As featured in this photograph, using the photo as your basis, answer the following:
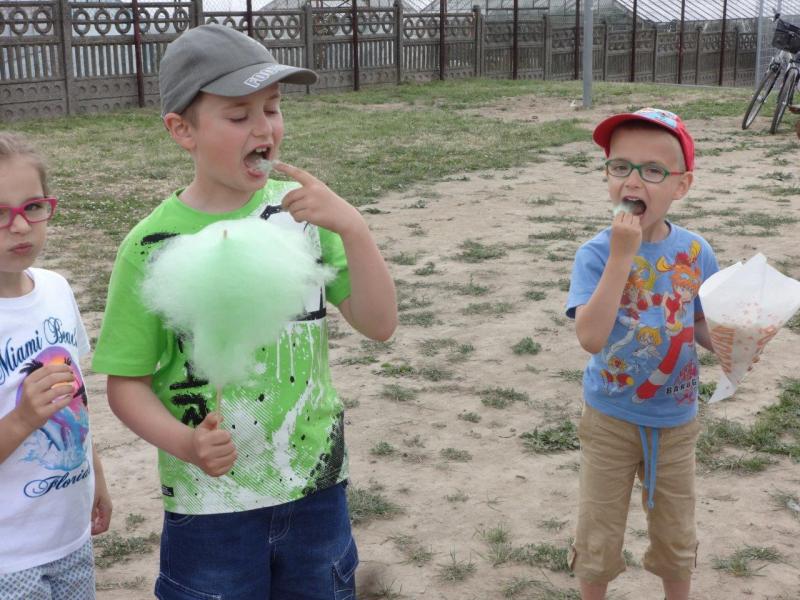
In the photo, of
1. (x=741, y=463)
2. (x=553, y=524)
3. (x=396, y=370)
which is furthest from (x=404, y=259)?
(x=553, y=524)

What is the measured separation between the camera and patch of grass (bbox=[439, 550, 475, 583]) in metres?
2.98

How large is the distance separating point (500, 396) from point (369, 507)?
114 centimetres

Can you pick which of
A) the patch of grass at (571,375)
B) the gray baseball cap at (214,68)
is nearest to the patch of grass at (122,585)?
the gray baseball cap at (214,68)

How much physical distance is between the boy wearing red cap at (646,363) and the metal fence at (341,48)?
13188 millimetres

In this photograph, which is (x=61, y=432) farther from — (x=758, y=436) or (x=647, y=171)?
(x=758, y=436)

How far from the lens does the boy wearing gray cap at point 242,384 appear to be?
183 centimetres

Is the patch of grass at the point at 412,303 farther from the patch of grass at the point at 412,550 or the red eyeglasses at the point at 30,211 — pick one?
the red eyeglasses at the point at 30,211

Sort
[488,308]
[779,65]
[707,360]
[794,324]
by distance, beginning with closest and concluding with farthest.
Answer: [707,360]
[794,324]
[488,308]
[779,65]

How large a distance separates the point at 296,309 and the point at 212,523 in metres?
0.48

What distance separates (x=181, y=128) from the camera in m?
1.91

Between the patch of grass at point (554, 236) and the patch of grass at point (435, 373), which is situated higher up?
the patch of grass at point (554, 236)

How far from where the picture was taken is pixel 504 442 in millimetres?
3896

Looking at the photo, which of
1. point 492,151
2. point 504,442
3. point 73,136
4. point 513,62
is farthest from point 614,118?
point 513,62

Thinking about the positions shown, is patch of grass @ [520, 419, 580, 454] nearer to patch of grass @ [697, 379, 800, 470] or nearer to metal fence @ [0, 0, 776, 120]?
patch of grass @ [697, 379, 800, 470]
